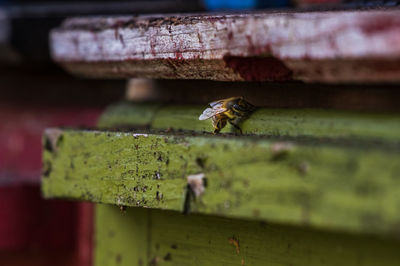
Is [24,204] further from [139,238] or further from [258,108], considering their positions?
[258,108]

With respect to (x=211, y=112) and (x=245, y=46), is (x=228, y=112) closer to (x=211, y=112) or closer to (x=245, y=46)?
(x=211, y=112)

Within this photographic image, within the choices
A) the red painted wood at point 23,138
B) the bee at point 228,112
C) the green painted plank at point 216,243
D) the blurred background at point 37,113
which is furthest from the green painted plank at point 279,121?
the red painted wood at point 23,138

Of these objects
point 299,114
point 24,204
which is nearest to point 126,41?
point 299,114

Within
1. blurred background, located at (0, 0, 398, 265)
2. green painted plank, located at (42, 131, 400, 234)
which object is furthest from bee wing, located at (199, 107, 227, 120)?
blurred background, located at (0, 0, 398, 265)

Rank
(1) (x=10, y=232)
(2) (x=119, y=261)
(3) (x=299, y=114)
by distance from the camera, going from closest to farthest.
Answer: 1. (3) (x=299, y=114)
2. (2) (x=119, y=261)
3. (1) (x=10, y=232)

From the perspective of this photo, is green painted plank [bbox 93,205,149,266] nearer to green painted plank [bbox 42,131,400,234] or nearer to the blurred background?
green painted plank [bbox 42,131,400,234]
